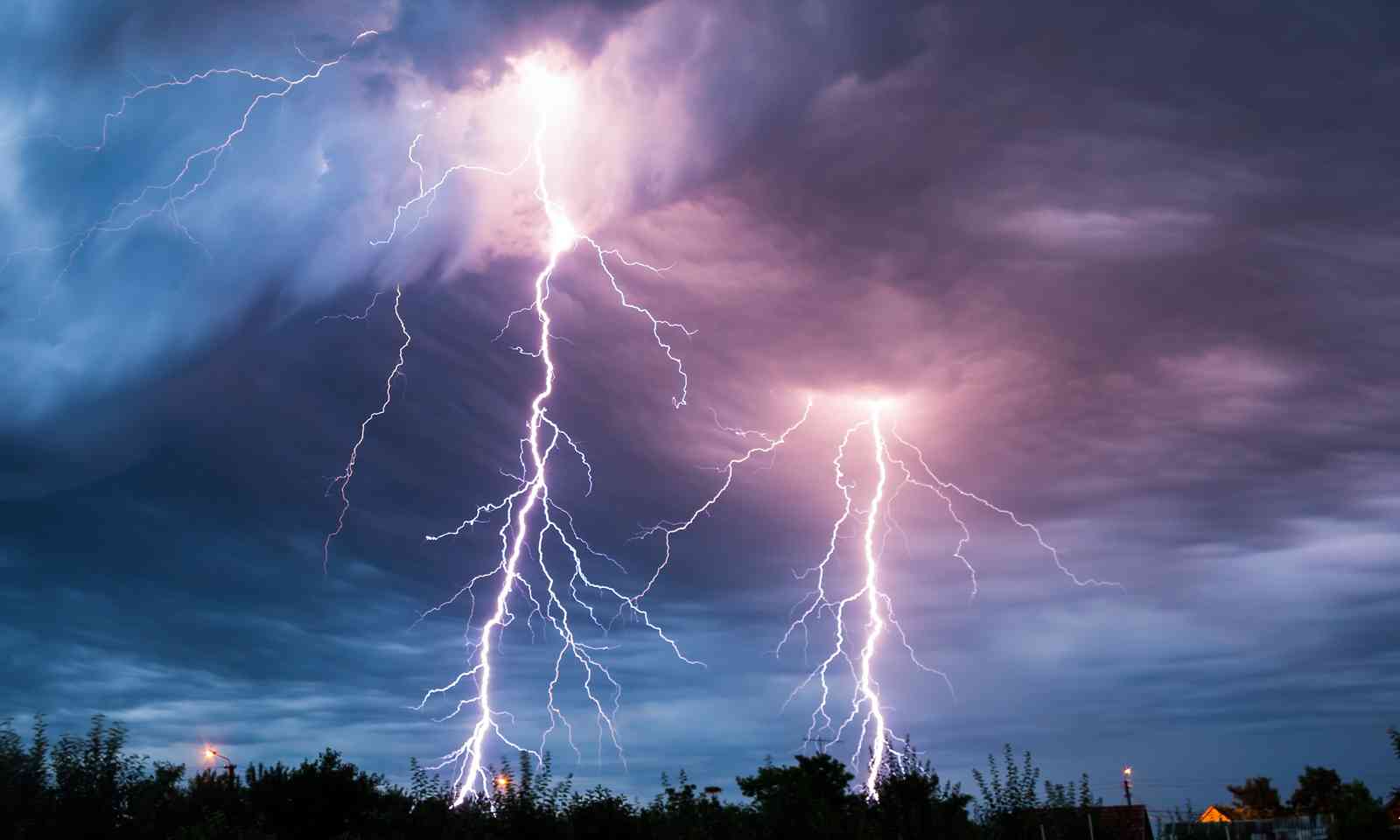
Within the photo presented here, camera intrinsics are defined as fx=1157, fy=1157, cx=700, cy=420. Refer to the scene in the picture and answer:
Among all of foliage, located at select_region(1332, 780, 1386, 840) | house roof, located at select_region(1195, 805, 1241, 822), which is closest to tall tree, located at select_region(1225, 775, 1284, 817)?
house roof, located at select_region(1195, 805, 1241, 822)

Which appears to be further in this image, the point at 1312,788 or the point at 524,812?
the point at 1312,788

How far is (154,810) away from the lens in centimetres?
1955

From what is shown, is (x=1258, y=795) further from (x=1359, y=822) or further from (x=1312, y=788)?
(x=1359, y=822)

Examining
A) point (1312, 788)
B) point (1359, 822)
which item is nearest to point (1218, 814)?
point (1312, 788)

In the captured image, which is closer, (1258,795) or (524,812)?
(524,812)

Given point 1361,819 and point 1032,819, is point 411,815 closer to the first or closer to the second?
point 1032,819

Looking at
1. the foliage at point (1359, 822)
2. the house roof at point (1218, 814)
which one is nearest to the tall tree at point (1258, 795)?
the house roof at point (1218, 814)

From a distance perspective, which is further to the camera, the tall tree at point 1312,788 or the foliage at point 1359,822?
the tall tree at point 1312,788

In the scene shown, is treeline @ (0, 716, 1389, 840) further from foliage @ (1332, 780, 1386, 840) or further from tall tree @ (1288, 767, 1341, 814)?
tall tree @ (1288, 767, 1341, 814)

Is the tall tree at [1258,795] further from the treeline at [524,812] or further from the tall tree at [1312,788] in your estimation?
the treeline at [524,812]

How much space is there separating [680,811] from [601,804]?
5.49 ft

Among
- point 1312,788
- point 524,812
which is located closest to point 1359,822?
point 524,812

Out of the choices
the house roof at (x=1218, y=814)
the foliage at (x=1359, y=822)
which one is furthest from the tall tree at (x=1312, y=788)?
the foliage at (x=1359, y=822)

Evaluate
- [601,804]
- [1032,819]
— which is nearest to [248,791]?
[601,804]
